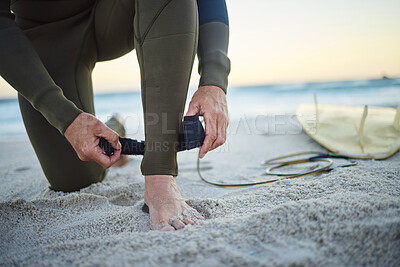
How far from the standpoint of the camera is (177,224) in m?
0.66

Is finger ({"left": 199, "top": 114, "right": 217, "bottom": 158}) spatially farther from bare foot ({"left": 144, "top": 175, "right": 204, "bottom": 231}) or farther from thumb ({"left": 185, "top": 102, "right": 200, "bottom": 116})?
bare foot ({"left": 144, "top": 175, "right": 204, "bottom": 231})

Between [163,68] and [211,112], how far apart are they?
0.19 metres

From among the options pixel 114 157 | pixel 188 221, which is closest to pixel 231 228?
pixel 188 221

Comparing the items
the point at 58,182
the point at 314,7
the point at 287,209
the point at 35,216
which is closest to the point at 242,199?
the point at 287,209

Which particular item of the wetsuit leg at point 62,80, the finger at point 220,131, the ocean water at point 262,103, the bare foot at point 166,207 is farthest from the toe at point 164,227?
the ocean water at point 262,103

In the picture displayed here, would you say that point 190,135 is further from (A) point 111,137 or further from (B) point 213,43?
(B) point 213,43

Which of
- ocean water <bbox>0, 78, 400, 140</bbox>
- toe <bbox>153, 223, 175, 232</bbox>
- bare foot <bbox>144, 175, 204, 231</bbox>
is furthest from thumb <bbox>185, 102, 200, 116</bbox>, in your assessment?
ocean water <bbox>0, 78, 400, 140</bbox>

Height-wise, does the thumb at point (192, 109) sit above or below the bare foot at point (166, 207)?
above

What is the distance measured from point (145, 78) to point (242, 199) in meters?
0.49

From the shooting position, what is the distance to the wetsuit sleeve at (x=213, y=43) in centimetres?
81

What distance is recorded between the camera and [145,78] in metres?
0.75

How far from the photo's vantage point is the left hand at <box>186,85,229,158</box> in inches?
29.4

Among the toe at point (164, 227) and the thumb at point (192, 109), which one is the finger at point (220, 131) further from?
the toe at point (164, 227)

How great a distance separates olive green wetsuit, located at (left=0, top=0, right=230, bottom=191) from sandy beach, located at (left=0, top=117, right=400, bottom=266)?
0.66ft
